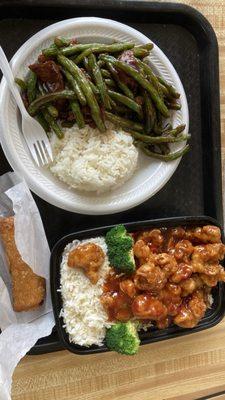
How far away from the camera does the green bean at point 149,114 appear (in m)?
2.84

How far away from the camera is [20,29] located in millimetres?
2871

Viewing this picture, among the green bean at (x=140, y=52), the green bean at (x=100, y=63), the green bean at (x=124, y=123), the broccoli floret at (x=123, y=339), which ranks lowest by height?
the broccoli floret at (x=123, y=339)

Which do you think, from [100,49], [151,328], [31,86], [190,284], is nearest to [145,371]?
[151,328]

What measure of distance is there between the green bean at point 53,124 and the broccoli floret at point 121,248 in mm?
592

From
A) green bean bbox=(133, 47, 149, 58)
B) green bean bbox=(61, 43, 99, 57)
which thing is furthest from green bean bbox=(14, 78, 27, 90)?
green bean bbox=(133, 47, 149, 58)

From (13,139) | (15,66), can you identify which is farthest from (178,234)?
(15,66)

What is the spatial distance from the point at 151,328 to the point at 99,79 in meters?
1.42

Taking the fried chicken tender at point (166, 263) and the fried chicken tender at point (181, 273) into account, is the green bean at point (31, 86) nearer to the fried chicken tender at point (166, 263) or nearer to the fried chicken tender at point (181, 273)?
the fried chicken tender at point (166, 263)

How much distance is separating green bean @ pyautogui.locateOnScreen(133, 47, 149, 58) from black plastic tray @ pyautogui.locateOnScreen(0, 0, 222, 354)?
0.28 m

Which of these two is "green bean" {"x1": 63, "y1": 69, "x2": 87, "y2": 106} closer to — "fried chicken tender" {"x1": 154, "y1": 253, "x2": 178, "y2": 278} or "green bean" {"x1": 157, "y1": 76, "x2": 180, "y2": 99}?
"green bean" {"x1": 157, "y1": 76, "x2": 180, "y2": 99}

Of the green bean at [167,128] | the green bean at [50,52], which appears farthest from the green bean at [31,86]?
the green bean at [167,128]

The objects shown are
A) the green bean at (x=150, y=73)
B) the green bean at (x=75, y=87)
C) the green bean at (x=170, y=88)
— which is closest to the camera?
the green bean at (x=75, y=87)

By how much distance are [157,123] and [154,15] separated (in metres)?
0.65

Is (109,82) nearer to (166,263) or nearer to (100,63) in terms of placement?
(100,63)
